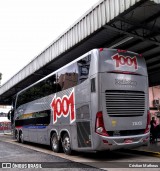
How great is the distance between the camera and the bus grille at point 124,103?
9.69 metres

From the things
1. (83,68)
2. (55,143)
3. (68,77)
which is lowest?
(55,143)

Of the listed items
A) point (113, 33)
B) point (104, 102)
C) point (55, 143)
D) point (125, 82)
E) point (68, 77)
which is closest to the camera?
point (104, 102)

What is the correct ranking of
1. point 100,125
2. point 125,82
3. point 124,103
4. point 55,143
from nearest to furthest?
1. point 100,125
2. point 124,103
3. point 125,82
4. point 55,143

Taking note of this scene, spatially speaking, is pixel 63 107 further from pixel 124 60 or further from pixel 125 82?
pixel 124 60

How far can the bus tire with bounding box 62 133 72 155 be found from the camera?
11.5 metres

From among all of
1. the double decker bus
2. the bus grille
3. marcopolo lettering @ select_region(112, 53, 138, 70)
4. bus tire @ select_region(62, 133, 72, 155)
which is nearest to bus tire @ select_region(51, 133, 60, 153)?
the double decker bus

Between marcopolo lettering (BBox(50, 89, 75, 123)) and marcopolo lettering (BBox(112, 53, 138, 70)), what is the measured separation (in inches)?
87.9

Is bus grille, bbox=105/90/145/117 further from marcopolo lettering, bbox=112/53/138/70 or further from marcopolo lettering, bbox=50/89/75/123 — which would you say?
marcopolo lettering, bbox=50/89/75/123

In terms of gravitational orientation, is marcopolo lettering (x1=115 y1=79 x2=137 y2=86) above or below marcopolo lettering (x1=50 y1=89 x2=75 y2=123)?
above

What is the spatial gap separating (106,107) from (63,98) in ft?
9.53

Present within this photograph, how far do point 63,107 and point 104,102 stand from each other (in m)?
2.91

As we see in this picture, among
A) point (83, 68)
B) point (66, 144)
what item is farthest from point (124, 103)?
point (66, 144)

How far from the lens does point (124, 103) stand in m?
9.93

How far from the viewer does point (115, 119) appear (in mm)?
9680
